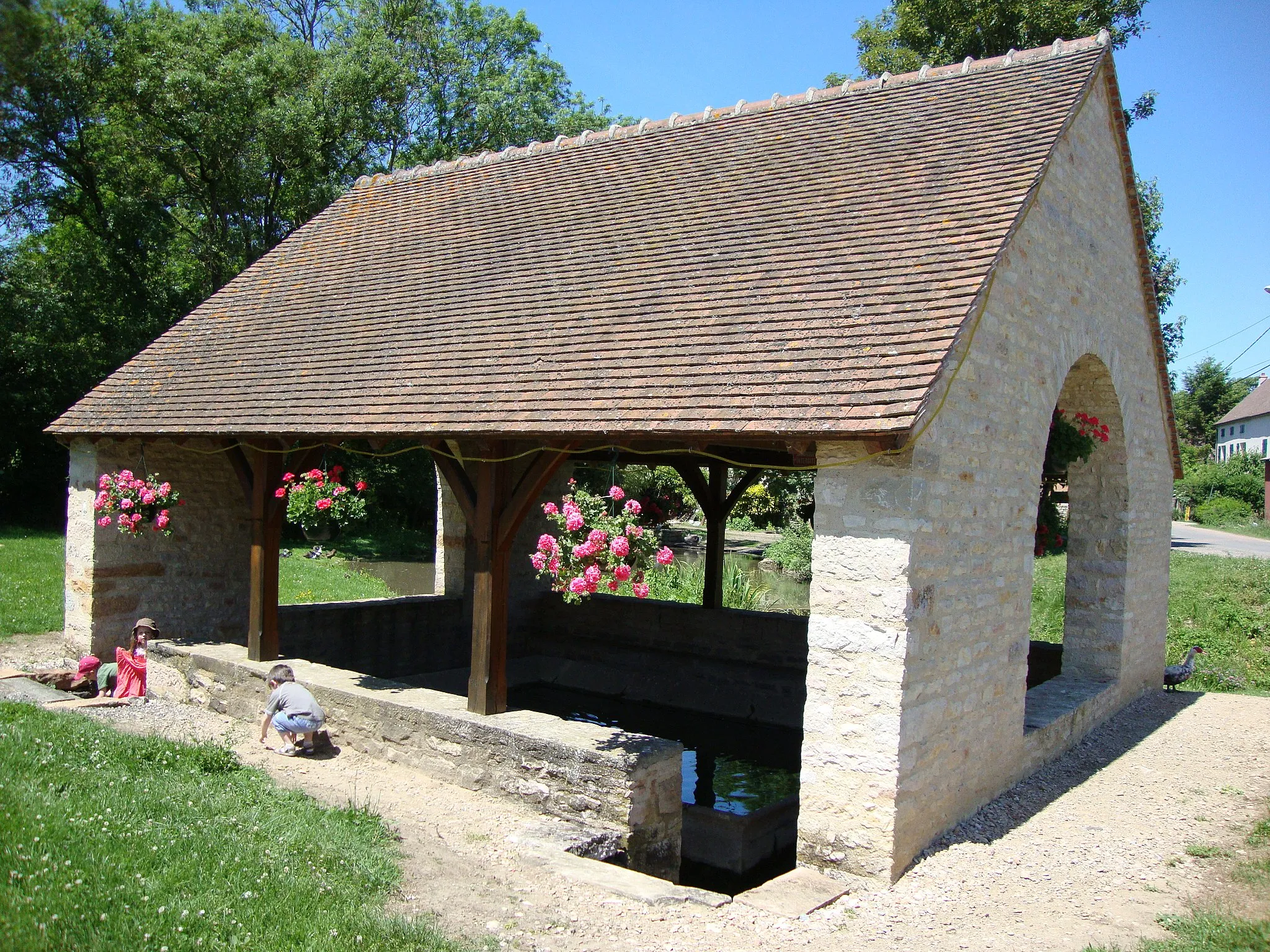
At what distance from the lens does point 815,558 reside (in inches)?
211

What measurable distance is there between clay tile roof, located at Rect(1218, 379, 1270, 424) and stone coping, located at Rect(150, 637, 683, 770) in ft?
147

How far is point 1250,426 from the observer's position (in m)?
45.8

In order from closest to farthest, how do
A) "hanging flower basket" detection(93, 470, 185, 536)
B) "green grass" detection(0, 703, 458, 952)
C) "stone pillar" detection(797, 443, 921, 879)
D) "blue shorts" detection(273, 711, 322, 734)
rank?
"green grass" detection(0, 703, 458, 952), "stone pillar" detection(797, 443, 921, 879), "blue shorts" detection(273, 711, 322, 734), "hanging flower basket" detection(93, 470, 185, 536)

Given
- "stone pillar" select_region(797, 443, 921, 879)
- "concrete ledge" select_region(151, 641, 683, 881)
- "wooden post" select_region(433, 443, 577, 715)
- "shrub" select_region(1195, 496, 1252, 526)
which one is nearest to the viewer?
"stone pillar" select_region(797, 443, 921, 879)

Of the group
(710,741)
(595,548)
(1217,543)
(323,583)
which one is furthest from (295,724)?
(1217,543)

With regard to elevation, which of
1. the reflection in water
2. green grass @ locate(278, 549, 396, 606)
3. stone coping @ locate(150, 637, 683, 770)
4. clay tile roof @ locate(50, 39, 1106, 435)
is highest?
clay tile roof @ locate(50, 39, 1106, 435)

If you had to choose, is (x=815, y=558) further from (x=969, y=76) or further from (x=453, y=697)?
(x=969, y=76)

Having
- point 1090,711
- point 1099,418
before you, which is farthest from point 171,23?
point 1090,711

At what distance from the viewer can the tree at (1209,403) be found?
5400 cm

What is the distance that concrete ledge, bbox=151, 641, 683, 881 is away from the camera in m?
5.88

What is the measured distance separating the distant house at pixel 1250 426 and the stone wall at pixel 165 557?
41928mm

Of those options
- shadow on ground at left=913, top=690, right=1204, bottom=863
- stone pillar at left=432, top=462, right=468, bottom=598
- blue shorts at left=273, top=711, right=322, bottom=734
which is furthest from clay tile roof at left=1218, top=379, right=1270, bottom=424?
blue shorts at left=273, top=711, right=322, bottom=734

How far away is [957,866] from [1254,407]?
47.5 meters

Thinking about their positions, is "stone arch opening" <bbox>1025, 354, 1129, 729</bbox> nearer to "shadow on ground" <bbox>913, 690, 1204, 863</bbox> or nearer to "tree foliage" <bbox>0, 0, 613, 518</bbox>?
"shadow on ground" <bbox>913, 690, 1204, 863</bbox>
